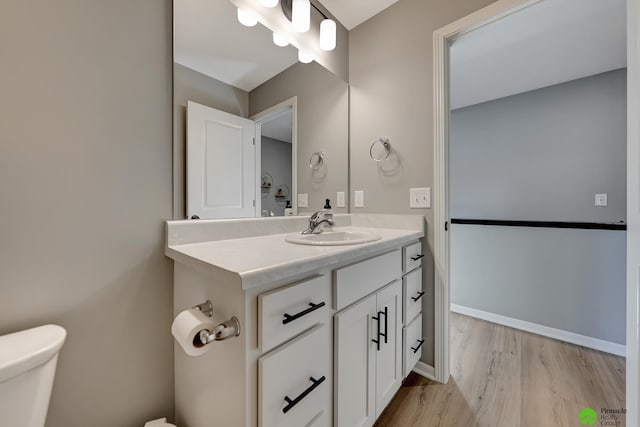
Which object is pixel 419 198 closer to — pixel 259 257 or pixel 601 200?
pixel 259 257

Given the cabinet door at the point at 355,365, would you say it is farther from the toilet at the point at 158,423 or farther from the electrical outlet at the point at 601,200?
the electrical outlet at the point at 601,200

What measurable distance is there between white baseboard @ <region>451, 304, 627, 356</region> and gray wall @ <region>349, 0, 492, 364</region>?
3.93 feet

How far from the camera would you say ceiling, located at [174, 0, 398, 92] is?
985mm

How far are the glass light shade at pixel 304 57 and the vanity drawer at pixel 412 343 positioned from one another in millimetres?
1626

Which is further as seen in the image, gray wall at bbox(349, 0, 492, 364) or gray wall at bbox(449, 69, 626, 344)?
gray wall at bbox(449, 69, 626, 344)

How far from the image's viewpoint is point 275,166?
4.52 ft

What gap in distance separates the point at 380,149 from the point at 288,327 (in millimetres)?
1340

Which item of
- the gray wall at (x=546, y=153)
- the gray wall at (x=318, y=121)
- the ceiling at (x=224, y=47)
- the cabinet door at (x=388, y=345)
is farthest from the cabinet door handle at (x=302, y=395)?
the gray wall at (x=546, y=153)

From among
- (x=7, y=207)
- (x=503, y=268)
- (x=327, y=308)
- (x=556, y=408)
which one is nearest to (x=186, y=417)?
(x=327, y=308)

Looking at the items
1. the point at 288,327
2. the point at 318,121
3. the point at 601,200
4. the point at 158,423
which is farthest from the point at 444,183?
the point at 601,200

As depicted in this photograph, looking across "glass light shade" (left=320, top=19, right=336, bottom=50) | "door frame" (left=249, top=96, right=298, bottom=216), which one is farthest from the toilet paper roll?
"glass light shade" (left=320, top=19, right=336, bottom=50)

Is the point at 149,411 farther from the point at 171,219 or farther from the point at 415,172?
the point at 415,172

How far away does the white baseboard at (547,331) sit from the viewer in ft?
5.83

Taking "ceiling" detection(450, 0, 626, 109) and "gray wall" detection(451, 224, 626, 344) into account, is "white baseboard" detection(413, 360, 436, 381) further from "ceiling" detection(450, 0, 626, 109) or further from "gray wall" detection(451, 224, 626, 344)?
"ceiling" detection(450, 0, 626, 109)
